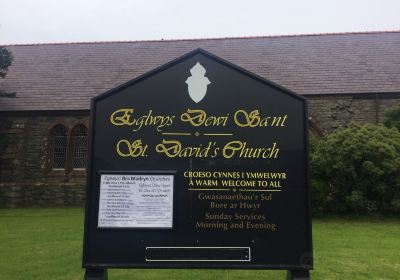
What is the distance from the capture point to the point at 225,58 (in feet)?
71.6

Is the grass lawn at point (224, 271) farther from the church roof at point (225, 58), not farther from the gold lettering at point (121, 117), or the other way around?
the church roof at point (225, 58)

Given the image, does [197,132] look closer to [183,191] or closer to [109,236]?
Answer: [183,191]

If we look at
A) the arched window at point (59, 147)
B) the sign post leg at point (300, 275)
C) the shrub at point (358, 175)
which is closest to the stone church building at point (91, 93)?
the arched window at point (59, 147)

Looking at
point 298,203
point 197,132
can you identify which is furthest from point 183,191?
point 298,203

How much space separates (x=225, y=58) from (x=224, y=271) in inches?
644

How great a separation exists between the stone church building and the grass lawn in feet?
22.8

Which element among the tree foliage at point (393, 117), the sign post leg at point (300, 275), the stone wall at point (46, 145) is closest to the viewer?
the sign post leg at point (300, 275)

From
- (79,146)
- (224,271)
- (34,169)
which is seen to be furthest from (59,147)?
(224,271)

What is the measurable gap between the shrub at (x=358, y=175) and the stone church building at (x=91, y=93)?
5388 millimetres

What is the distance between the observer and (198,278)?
642 centimetres

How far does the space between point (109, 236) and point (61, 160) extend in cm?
1608

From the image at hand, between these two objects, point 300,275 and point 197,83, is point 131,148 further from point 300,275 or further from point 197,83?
point 300,275

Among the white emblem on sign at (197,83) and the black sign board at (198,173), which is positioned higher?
the white emblem on sign at (197,83)

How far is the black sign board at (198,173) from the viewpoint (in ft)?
15.6
